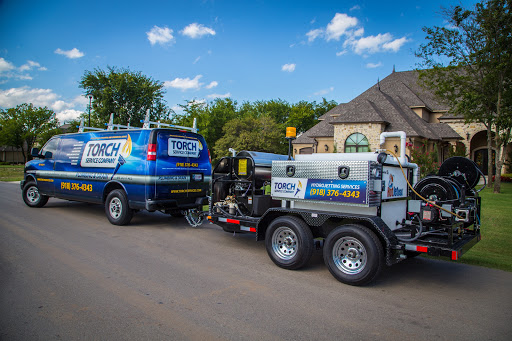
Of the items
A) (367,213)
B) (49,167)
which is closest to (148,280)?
(367,213)

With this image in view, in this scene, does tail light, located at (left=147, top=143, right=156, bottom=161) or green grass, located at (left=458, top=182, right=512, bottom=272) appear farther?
tail light, located at (left=147, top=143, right=156, bottom=161)

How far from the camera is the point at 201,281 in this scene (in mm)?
4980

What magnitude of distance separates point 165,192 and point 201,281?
387cm

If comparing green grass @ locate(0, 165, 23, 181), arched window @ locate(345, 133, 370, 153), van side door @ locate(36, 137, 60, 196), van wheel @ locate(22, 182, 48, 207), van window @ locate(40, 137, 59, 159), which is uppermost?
arched window @ locate(345, 133, 370, 153)

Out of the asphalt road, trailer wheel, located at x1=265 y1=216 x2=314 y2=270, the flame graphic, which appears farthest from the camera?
the flame graphic

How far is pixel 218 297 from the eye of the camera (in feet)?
14.5

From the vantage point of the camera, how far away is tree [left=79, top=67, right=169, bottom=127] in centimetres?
3459

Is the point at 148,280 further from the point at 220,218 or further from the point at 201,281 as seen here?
the point at 220,218

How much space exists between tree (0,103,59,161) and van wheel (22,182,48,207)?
57879 mm

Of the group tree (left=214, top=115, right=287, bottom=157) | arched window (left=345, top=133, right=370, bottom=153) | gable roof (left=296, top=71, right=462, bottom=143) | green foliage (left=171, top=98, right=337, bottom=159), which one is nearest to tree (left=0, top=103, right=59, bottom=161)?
green foliage (left=171, top=98, right=337, bottom=159)

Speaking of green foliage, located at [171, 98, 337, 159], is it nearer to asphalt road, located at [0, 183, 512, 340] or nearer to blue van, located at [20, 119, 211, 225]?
blue van, located at [20, 119, 211, 225]

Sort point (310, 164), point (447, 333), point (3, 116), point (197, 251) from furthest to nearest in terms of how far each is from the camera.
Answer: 1. point (3, 116)
2. point (197, 251)
3. point (310, 164)
4. point (447, 333)

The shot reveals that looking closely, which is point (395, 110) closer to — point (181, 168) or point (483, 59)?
point (483, 59)

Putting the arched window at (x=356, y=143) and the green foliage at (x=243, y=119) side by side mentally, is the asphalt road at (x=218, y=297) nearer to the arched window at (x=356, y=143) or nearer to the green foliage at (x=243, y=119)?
the arched window at (x=356, y=143)
